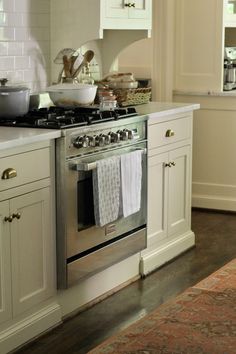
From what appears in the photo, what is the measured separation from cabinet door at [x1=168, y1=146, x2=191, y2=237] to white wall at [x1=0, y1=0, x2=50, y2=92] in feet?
A: 3.04

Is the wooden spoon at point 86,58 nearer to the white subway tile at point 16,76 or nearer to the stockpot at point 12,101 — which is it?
the white subway tile at point 16,76

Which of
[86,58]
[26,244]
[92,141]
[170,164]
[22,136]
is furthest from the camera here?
[170,164]

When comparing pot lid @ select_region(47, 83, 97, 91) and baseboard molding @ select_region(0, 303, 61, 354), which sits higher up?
pot lid @ select_region(47, 83, 97, 91)

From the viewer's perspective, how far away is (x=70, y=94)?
4.05 meters

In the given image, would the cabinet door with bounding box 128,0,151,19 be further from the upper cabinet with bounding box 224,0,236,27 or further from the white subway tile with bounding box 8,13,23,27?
the upper cabinet with bounding box 224,0,236,27

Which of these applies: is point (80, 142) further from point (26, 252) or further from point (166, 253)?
point (166, 253)

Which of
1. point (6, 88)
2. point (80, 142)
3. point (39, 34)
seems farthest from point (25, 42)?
point (80, 142)

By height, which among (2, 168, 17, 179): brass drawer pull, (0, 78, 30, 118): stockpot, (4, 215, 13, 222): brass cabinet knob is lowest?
(4, 215, 13, 222): brass cabinet knob

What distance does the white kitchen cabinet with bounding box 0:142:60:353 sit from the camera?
10.2 ft

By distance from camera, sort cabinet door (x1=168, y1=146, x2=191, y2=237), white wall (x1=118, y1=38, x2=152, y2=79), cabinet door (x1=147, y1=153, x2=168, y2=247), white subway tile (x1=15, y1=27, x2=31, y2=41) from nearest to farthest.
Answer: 1. white subway tile (x1=15, y1=27, x2=31, y2=41)
2. cabinet door (x1=147, y1=153, x2=168, y2=247)
3. cabinet door (x1=168, y1=146, x2=191, y2=237)
4. white wall (x1=118, y1=38, x2=152, y2=79)

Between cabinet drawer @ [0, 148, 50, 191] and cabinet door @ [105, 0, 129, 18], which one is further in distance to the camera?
cabinet door @ [105, 0, 129, 18]

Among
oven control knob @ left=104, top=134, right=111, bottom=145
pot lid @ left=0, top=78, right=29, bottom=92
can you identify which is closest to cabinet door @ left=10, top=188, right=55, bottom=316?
oven control knob @ left=104, top=134, right=111, bottom=145

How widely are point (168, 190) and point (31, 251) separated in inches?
54.7

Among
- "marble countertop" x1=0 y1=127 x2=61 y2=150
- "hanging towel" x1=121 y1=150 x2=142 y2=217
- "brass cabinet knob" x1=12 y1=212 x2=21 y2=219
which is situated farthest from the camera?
"hanging towel" x1=121 y1=150 x2=142 y2=217
